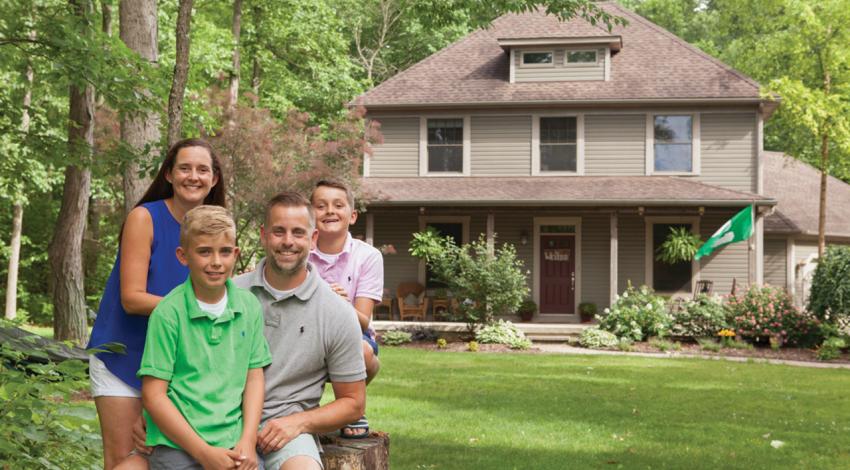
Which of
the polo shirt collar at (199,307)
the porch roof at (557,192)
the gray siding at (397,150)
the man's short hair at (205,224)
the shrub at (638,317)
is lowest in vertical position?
the shrub at (638,317)

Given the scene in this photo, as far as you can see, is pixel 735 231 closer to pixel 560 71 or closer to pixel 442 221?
pixel 560 71

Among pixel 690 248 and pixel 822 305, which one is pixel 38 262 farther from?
pixel 822 305

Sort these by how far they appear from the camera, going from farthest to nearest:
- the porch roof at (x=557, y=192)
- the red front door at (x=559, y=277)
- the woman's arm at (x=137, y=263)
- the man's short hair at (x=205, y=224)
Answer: the red front door at (x=559, y=277), the porch roof at (x=557, y=192), the woman's arm at (x=137, y=263), the man's short hair at (x=205, y=224)

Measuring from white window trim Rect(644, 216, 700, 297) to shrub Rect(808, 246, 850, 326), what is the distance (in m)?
3.61

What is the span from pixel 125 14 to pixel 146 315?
247 inches

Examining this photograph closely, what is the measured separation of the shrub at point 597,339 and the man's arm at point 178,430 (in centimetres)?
1686

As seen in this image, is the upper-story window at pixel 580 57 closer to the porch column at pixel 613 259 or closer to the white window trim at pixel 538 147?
the white window trim at pixel 538 147

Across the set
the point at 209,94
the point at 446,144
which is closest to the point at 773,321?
Result: the point at 446,144

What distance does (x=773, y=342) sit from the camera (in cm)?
1856

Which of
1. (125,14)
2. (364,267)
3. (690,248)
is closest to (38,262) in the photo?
(690,248)

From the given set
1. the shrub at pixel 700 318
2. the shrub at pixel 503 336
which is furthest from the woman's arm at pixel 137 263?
the shrub at pixel 700 318

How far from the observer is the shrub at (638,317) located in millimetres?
19531

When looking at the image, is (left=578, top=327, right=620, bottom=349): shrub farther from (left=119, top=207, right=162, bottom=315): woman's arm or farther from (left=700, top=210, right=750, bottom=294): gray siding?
(left=119, top=207, right=162, bottom=315): woman's arm

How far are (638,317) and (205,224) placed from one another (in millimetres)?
17641
